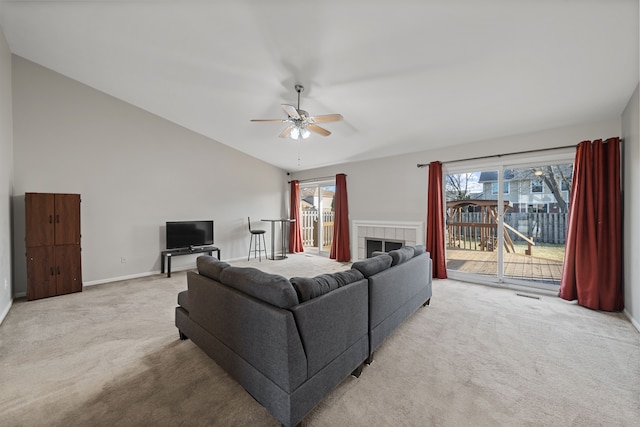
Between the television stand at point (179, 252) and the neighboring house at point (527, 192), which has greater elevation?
the neighboring house at point (527, 192)

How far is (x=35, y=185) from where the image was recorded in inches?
144

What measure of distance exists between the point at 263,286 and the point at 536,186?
441 cm

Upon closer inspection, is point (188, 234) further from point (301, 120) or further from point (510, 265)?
point (510, 265)

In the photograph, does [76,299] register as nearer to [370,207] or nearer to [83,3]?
[83,3]

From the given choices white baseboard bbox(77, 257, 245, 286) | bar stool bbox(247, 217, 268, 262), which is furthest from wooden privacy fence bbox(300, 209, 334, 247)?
white baseboard bbox(77, 257, 245, 286)

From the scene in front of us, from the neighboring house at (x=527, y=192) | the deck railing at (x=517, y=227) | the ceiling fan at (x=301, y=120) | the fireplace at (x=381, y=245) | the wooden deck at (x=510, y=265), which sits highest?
the ceiling fan at (x=301, y=120)

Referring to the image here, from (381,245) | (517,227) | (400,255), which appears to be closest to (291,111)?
(400,255)

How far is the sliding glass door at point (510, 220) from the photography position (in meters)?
3.67

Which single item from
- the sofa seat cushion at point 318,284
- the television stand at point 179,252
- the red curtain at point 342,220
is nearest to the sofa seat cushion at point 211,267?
the sofa seat cushion at point 318,284

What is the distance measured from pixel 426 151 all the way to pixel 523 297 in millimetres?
2783

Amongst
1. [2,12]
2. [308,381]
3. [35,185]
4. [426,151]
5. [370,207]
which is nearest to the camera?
[308,381]

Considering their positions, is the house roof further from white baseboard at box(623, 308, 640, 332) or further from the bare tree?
white baseboard at box(623, 308, 640, 332)

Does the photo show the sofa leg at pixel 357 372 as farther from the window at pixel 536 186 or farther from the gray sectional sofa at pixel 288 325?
the window at pixel 536 186

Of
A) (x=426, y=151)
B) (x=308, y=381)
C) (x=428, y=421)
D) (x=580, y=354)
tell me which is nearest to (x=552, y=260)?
(x=580, y=354)
